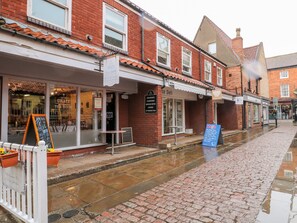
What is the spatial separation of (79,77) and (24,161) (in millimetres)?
4356

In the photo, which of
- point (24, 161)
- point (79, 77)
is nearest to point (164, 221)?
point (24, 161)

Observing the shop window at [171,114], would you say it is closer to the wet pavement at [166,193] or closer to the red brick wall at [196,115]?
the red brick wall at [196,115]

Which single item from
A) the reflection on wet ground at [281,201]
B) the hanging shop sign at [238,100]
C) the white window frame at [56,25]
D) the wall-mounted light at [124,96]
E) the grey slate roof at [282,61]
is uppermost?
the grey slate roof at [282,61]

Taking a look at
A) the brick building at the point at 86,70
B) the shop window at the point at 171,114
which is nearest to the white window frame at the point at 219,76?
the shop window at the point at 171,114

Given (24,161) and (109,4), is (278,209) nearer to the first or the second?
(24,161)

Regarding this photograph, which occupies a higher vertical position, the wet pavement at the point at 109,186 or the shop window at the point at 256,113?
the shop window at the point at 256,113

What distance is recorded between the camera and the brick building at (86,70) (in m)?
4.94

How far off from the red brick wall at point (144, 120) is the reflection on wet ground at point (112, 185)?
5.72ft

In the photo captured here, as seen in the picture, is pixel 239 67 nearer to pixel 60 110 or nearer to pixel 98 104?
pixel 98 104

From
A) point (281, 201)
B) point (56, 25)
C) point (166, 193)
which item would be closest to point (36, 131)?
point (56, 25)

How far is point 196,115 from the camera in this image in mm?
13133

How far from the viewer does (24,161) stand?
9.11 feet

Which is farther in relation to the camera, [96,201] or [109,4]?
[109,4]

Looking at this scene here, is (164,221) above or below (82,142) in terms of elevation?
below
